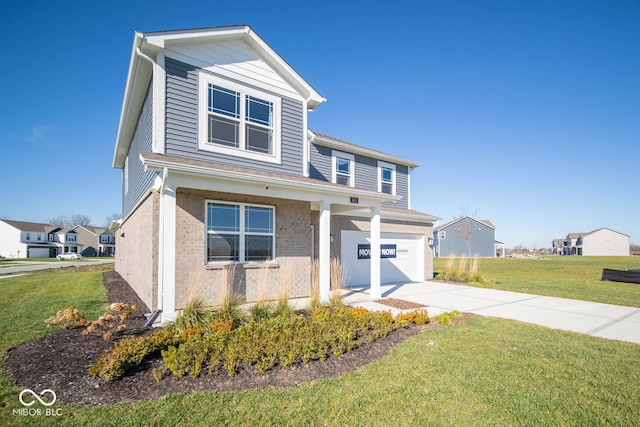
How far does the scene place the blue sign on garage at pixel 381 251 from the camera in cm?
1287

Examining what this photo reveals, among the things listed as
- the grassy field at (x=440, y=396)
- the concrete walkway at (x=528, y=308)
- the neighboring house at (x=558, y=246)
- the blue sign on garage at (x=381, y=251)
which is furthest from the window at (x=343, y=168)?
the neighboring house at (x=558, y=246)

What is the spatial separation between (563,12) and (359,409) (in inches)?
519

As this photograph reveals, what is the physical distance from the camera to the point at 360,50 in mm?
12461

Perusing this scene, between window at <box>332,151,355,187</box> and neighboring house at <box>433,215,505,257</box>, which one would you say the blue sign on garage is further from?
neighboring house at <box>433,215,505,257</box>

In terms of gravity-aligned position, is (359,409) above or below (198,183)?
below

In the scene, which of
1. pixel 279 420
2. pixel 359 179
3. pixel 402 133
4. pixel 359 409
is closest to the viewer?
pixel 279 420

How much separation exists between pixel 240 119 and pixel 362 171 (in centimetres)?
687

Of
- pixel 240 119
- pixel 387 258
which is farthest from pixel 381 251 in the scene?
pixel 240 119

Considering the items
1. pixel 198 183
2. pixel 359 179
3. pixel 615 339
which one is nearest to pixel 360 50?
pixel 359 179

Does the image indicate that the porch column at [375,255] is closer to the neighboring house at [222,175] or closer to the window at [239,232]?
the neighboring house at [222,175]

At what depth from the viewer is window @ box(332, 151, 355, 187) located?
1304cm

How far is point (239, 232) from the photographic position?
7.86 meters

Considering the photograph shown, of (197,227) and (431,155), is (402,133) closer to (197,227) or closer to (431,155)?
(431,155)

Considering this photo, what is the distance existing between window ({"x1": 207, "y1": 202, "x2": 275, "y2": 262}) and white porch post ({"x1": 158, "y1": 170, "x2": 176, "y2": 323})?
1268 millimetres
